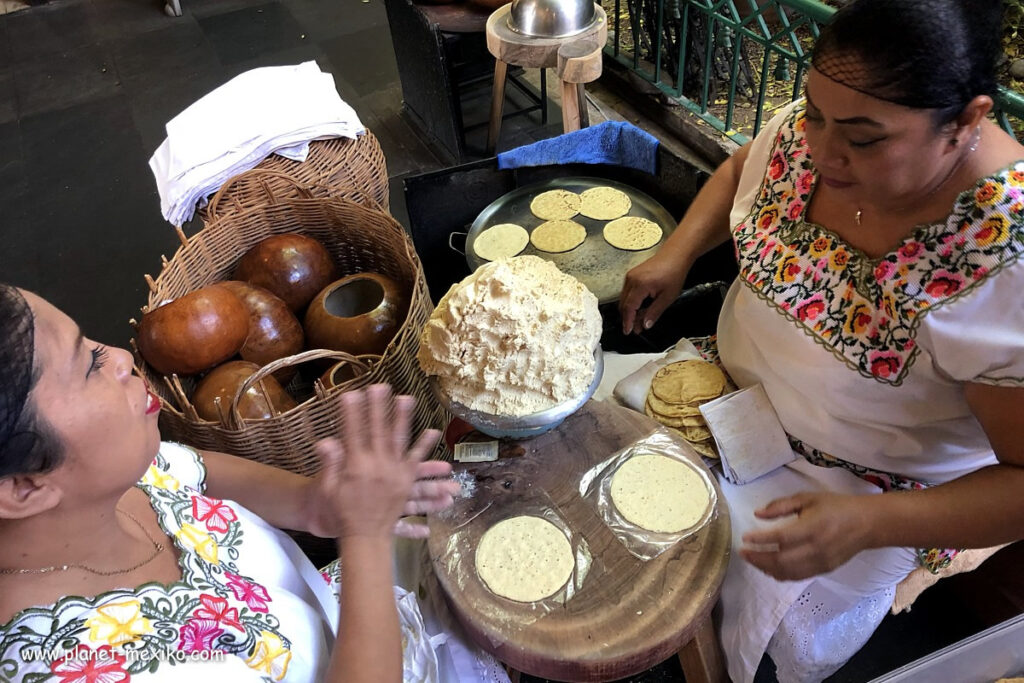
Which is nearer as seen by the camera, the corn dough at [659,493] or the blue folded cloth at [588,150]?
the corn dough at [659,493]

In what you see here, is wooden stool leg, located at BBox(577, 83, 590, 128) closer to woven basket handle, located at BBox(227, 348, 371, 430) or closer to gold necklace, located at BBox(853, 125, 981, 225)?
woven basket handle, located at BBox(227, 348, 371, 430)

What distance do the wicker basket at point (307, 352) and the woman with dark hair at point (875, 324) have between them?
2.77 feet

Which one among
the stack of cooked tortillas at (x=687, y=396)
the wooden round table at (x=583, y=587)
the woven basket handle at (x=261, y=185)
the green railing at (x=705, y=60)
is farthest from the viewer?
the green railing at (x=705, y=60)

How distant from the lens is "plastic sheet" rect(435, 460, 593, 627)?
1204 mm

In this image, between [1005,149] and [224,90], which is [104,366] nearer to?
[1005,149]

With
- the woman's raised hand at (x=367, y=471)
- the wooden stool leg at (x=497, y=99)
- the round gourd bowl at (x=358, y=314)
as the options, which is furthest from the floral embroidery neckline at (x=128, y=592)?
the wooden stool leg at (x=497, y=99)

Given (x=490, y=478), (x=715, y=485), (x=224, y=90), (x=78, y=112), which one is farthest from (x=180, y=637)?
(x=78, y=112)

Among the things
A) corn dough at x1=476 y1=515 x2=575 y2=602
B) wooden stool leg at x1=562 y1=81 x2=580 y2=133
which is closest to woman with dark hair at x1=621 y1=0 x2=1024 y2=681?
corn dough at x1=476 y1=515 x2=575 y2=602

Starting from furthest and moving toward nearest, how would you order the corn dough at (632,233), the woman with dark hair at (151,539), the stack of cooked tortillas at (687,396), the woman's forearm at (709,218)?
the corn dough at (632,233)
the woman's forearm at (709,218)
the stack of cooked tortillas at (687,396)
the woman with dark hair at (151,539)

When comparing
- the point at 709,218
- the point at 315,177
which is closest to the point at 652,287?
the point at 709,218

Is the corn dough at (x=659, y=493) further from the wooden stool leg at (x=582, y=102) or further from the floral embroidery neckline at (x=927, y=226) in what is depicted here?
the wooden stool leg at (x=582, y=102)

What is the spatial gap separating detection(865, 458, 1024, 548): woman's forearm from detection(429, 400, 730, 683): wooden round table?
281 mm

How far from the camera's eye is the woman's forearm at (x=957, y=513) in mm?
1068

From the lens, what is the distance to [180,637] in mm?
853
